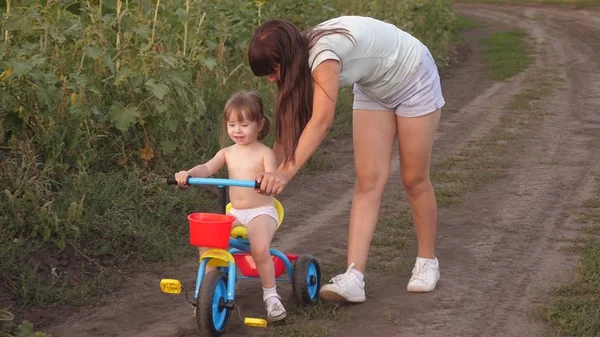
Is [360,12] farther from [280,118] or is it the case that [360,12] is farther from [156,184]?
[280,118]

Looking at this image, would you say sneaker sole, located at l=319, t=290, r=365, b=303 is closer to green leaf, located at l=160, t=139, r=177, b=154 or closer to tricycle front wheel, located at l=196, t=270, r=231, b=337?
tricycle front wheel, located at l=196, t=270, r=231, b=337

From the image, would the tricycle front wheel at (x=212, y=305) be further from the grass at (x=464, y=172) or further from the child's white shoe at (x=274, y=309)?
the grass at (x=464, y=172)

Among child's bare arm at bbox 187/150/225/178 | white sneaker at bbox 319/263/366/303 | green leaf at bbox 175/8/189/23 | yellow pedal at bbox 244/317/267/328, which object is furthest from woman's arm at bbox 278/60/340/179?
green leaf at bbox 175/8/189/23

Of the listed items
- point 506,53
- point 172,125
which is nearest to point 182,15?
point 172,125

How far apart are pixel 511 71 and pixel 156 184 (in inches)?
367

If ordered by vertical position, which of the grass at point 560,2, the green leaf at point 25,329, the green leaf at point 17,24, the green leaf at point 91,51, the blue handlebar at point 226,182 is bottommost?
the grass at point 560,2

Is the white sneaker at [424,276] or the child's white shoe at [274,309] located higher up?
the child's white shoe at [274,309]

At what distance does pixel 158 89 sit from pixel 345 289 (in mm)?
2275

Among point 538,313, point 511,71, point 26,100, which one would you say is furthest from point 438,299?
point 511,71

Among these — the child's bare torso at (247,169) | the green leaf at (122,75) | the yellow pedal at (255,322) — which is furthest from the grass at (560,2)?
the yellow pedal at (255,322)

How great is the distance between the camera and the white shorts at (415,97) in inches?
212

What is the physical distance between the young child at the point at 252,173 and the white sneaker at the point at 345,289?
15.0 inches

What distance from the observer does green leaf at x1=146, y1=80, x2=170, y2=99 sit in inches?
275

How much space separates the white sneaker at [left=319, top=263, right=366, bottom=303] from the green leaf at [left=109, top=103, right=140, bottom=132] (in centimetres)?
218
